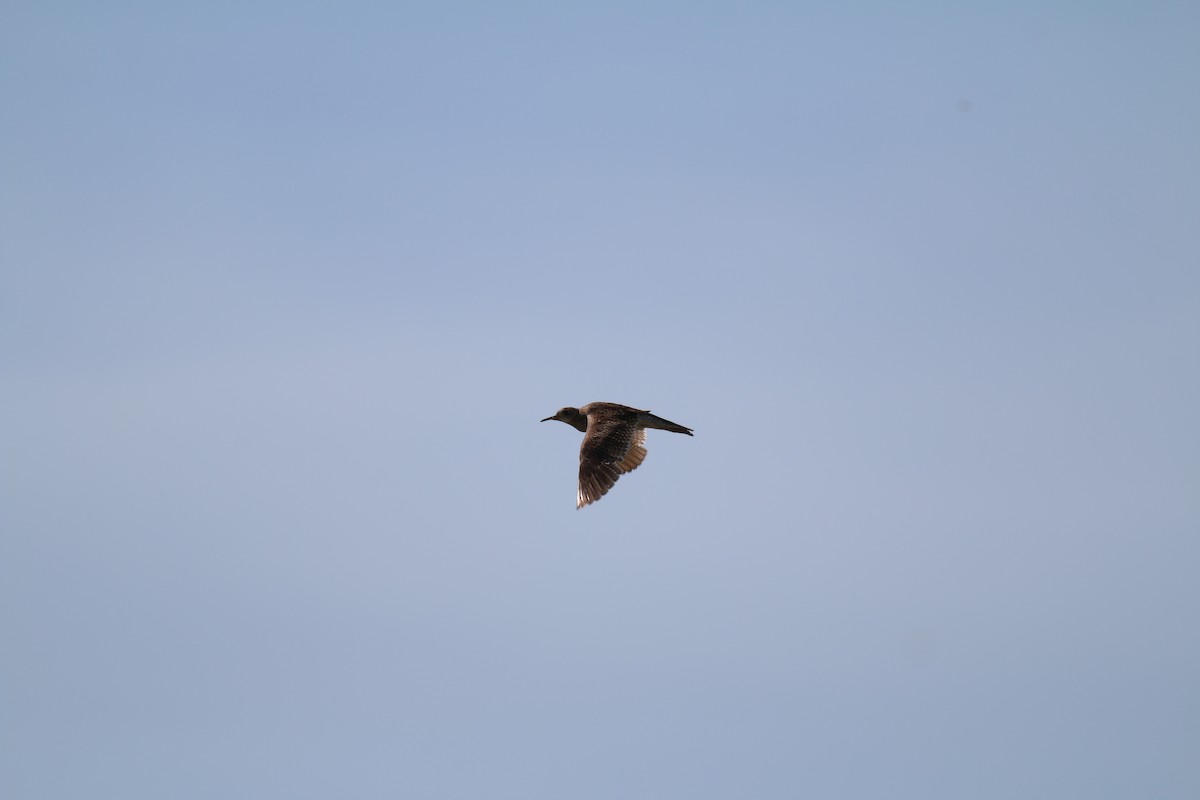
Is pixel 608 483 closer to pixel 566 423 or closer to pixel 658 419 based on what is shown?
pixel 658 419

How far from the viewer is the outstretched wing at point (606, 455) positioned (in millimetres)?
33562

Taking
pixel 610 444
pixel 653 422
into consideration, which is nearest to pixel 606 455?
pixel 610 444

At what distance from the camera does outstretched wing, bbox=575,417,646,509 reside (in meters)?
33.6

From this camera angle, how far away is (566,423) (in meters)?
38.7

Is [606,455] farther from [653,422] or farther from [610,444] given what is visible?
[653,422]

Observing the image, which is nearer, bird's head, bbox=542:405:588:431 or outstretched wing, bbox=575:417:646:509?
outstretched wing, bbox=575:417:646:509

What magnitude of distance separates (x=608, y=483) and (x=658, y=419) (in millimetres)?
2814

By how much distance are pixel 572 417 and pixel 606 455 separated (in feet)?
13.2

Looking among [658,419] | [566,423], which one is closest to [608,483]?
[658,419]

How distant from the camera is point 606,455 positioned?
34531 millimetres

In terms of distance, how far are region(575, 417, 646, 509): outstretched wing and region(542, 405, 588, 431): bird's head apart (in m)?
2.02

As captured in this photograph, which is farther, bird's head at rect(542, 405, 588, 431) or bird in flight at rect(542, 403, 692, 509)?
bird's head at rect(542, 405, 588, 431)

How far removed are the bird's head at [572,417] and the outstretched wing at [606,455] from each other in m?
2.02

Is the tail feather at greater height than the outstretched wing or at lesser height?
greater
